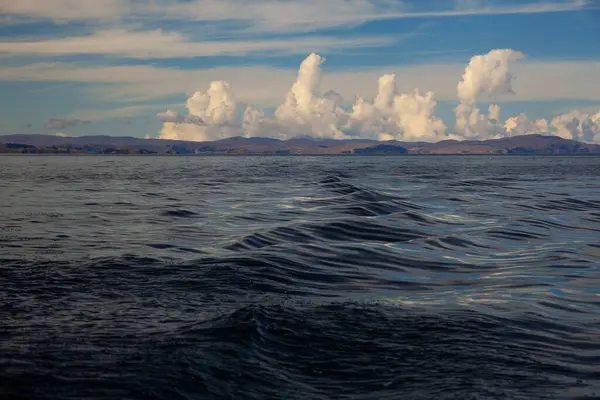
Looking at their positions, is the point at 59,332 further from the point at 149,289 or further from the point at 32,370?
the point at 149,289

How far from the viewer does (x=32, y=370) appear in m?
9.74

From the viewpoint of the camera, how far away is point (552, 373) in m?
10.6

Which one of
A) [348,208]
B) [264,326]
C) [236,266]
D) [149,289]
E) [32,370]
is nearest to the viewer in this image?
[32,370]

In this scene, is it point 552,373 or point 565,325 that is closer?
point 552,373

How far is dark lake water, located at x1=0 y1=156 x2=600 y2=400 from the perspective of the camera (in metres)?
9.88

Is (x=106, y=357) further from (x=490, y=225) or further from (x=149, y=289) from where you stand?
(x=490, y=225)

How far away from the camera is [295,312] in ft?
45.6

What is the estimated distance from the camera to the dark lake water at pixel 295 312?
988 centimetres

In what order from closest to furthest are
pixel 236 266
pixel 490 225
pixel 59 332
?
pixel 59 332
pixel 236 266
pixel 490 225

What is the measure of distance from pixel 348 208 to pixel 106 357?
2970 cm

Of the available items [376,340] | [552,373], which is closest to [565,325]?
[552,373]

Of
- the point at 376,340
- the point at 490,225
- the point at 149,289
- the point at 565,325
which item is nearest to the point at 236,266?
the point at 149,289

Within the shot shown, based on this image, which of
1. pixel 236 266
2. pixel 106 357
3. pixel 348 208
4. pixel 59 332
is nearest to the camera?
→ pixel 106 357

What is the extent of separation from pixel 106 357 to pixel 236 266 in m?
8.53
